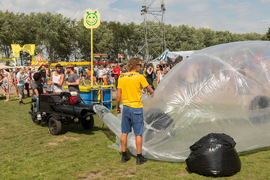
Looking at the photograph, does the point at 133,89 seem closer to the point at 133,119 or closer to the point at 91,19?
the point at 133,119

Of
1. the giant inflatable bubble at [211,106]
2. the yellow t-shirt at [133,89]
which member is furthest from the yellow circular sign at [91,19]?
the yellow t-shirt at [133,89]

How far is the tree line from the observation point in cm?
4944

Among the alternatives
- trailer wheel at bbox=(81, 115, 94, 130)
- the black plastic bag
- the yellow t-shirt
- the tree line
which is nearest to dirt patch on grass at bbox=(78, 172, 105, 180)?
the yellow t-shirt

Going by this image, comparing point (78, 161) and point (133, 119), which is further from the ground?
point (133, 119)

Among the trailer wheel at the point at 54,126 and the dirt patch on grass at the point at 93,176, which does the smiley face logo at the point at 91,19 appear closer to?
the trailer wheel at the point at 54,126

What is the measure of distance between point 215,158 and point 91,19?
301 inches

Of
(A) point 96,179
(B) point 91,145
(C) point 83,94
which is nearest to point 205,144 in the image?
(A) point 96,179

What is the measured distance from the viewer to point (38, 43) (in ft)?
170

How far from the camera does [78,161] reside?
4.62 meters

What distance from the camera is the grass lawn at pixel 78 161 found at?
398 centimetres

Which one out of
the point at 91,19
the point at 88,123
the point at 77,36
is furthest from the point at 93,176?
the point at 77,36

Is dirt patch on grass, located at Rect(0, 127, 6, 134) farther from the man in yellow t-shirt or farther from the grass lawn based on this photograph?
the man in yellow t-shirt

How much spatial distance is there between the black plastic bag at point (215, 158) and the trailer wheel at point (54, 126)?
3669 mm

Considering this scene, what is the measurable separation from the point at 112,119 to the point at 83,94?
3.59 m
